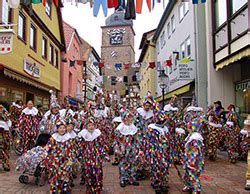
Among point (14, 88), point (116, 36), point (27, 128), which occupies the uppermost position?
point (116, 36)

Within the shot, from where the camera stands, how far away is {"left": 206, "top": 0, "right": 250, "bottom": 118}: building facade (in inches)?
358

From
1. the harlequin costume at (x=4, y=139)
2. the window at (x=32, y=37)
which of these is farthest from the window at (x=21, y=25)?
the harlequin costume at (x=4, y=139)

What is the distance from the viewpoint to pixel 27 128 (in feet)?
26.6

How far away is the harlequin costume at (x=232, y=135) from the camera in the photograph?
813 cm

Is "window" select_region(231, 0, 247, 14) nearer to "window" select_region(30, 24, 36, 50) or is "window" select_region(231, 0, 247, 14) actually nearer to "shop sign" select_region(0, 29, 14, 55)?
"shop sign" select_region(0, 29, 14, 55)

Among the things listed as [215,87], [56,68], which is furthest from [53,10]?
[215,87]

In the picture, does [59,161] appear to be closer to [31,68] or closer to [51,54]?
[31,68]

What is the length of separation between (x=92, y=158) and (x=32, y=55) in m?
11.2

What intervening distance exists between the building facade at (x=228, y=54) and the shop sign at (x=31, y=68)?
8.57 m

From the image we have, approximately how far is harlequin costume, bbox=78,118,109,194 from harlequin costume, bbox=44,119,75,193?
9.7 inches

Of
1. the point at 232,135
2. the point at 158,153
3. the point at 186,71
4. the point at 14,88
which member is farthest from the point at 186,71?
the point at 158,153

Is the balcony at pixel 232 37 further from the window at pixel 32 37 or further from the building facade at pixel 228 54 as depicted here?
the window at pixel 32 37

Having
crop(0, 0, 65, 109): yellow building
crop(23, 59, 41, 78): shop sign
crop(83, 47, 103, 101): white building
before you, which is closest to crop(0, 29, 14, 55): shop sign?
crop(0, 0, 65, 109): yellow building

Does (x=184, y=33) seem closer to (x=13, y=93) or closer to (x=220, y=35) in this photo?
(x=220, y=35)
